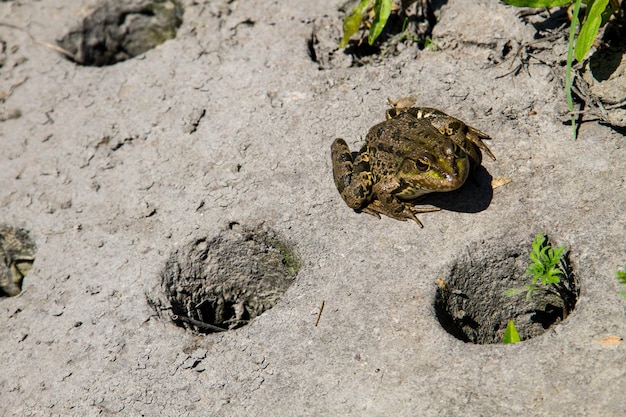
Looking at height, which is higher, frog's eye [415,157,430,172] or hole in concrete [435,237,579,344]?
frog's eye [415,157,430,172]

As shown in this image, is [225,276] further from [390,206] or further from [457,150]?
[457,150]

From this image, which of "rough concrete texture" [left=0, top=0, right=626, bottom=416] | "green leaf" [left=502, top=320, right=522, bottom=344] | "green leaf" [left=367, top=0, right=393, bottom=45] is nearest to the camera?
"rough concrete texture" [left=0, top=0, right=626, bottom=416]

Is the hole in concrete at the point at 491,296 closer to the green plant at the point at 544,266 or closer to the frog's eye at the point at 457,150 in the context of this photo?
the green plant at the point at 544,266

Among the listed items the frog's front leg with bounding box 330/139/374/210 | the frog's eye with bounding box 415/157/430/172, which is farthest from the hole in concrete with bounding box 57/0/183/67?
the frog's eye with bounding box 415/157/430/172

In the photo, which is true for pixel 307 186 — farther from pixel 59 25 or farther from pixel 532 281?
pixel 59 25

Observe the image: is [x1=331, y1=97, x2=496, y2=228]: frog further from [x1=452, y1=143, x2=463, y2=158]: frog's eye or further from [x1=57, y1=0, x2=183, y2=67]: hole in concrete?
[x1=57, y1=0, x2=183, y2=67]: hole in concrete

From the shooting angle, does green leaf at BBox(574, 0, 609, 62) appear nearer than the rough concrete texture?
No

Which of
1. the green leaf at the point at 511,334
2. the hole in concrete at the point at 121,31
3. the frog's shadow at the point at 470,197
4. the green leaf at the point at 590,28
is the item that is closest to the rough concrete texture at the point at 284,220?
the frog's shadow at the point at 470,197

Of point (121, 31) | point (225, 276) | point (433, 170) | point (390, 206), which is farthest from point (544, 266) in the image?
point (121, 31)
